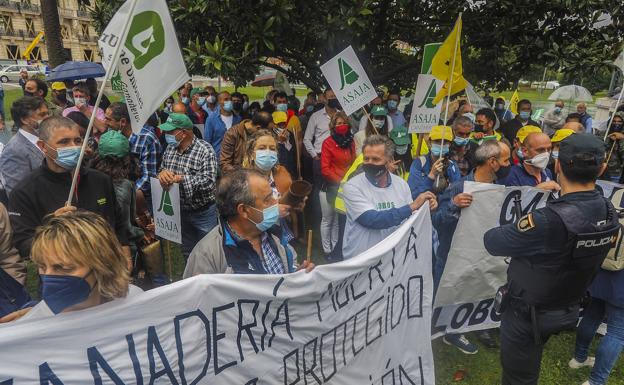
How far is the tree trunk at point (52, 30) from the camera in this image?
1022 cm

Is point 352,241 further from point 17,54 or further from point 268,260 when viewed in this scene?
point 17,54

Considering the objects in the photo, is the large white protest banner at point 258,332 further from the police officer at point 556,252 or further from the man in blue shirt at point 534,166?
the man in blue shirt at point 534,166

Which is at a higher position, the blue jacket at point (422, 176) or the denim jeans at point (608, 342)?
the blue jacket at point (422, 176)

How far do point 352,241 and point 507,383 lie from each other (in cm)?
146

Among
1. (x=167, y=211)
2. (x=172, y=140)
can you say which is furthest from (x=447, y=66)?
(x=167, y=211)

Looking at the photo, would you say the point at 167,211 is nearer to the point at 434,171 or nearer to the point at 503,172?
the point at 434,171

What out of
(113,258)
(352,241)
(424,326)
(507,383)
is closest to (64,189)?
(113,258)

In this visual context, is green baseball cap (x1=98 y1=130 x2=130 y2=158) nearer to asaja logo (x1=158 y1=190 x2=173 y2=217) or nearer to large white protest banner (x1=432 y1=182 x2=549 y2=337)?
asaja logo (x1=158 y1=190 x2=173 y2=217)

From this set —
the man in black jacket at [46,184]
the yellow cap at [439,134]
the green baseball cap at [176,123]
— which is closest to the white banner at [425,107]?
the yellow cap at [439,134]

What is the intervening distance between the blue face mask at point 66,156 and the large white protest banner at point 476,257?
9.18 ft

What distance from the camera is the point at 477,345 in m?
4.11

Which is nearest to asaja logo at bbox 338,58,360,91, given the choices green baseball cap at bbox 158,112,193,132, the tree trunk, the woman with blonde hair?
green baseball cap at bbox 158,112,193,132

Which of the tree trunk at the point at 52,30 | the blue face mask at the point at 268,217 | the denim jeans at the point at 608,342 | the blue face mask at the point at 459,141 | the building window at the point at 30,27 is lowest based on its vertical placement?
the denim jeans at the point at 608,342

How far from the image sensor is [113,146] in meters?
3.83
